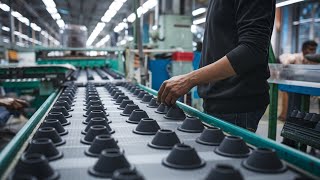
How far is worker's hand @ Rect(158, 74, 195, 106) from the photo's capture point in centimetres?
132

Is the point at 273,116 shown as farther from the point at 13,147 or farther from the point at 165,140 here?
the point at 13,147

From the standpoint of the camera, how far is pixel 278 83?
2.71m

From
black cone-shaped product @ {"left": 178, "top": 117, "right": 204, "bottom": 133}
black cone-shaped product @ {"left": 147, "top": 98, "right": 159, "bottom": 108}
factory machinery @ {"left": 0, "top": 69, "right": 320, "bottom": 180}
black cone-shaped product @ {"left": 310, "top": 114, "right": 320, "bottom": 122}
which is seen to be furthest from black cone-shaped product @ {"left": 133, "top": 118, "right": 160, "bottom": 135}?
black cone-shaped product @ {"left": 310, "top": 114, "right": 320, "bottom": 122}

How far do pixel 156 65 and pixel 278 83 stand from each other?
2787mm

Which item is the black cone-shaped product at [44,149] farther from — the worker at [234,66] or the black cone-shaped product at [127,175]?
the worker at [234,66]

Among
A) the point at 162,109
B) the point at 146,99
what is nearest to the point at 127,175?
the point at 162,109

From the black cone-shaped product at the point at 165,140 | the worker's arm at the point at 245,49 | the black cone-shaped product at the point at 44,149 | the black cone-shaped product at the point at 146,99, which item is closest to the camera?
the black cone-shaped product at the point at 44,149

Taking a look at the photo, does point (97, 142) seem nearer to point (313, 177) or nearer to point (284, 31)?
point (313, 177)

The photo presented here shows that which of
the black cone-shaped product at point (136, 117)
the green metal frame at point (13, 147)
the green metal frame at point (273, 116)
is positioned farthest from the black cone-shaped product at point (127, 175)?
the green metal frame at point (273, 116)

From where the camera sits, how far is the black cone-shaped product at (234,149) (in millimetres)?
866

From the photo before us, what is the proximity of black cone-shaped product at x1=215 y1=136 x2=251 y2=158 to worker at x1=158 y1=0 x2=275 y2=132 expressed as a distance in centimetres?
42

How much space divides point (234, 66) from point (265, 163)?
0.55 meters

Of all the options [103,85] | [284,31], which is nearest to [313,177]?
[103,85]

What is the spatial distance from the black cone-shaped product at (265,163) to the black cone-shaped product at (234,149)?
10cm
